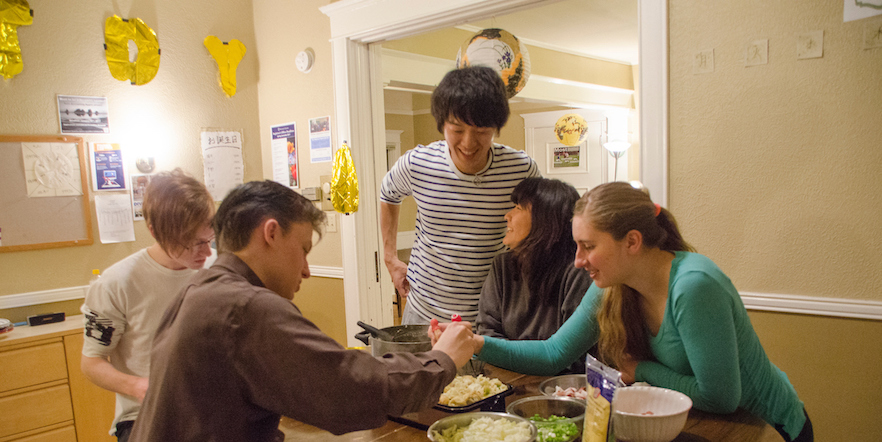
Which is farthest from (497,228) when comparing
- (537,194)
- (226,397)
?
(226,397)

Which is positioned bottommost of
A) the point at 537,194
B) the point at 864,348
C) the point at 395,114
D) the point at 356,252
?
the point at 864,348

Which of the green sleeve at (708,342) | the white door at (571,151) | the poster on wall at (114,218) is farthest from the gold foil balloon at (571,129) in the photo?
the green sleeve at (708,342)

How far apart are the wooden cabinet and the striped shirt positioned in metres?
1.89

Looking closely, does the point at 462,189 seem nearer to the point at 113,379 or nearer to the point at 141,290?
the point at 141,290

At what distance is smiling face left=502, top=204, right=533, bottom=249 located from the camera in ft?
5.85

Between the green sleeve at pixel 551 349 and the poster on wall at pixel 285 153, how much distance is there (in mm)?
2517

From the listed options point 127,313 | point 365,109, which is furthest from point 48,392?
point 365,109

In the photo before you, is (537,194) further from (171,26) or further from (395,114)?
(395,114)

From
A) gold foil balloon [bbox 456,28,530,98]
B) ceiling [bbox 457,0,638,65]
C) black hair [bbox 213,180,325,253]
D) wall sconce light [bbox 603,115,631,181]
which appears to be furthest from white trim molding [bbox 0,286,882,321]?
wall sconce light [bbox 603,115,631,181]

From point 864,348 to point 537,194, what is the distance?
1317 mm

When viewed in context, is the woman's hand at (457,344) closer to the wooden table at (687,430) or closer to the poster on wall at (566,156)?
the wooden table at (687,430)

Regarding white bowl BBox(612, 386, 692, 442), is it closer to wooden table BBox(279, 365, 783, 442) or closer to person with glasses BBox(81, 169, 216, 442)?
wooden table BBox(279, 365, 783, 442)

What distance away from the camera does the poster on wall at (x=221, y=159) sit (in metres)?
3.70

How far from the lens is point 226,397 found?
0.95 meters
